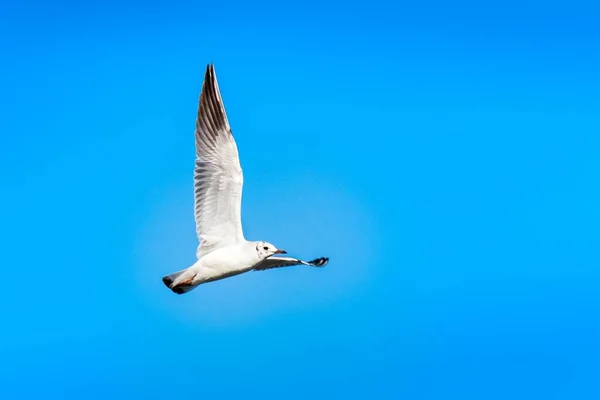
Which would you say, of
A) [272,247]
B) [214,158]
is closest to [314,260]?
[272,247]

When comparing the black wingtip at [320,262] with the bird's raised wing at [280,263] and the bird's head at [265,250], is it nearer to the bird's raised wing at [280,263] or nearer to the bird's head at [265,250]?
the bird's raised wing at [280,263]

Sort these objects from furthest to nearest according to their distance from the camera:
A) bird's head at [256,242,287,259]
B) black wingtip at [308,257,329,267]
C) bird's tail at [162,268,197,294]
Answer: black wingtip at [308,257,329,267]
bird's head at [256,242,287,259]
bird's tail at [162,268,197,294]

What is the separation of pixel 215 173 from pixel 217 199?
500 mm

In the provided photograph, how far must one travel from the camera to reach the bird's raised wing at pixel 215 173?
51.5 ft

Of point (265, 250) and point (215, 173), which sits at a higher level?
point (215, 173)

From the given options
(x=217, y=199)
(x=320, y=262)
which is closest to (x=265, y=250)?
(x=217, y=199)

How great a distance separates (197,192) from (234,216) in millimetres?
831

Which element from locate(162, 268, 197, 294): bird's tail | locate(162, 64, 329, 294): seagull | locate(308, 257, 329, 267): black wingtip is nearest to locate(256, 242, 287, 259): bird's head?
locate(162, 64, 329, 294): seagull

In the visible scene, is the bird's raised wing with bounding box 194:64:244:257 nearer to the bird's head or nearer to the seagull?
the seagull

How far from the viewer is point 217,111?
1585 cm

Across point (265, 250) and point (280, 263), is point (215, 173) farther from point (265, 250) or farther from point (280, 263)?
point (280, 263)

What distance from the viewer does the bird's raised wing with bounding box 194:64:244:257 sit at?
51.5 ft

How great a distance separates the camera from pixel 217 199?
623 inches

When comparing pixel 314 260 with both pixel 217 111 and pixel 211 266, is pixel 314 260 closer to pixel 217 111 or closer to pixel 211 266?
pixel 211 266
